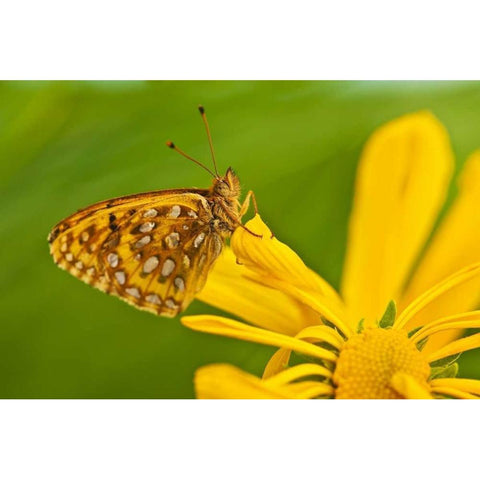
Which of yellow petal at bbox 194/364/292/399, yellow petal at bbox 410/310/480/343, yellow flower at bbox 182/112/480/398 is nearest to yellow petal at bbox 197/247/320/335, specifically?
yellow flower at bbox 182/112/480/398

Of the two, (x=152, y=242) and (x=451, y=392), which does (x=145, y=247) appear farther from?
(x=451, y=392)

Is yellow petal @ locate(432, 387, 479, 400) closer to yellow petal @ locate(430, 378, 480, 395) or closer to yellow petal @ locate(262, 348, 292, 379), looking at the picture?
yellow petal @ locate(430, 378, 480, 395)

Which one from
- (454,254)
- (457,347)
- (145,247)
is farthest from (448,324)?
(145,247)

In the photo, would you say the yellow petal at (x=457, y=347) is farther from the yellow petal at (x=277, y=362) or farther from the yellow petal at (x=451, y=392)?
the yellow petal at (x=277, y=362)

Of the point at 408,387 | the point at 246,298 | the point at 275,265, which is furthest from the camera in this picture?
the point at 246,298

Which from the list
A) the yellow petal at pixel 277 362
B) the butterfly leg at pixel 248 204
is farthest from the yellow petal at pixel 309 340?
the butterfly leg at pixel 248 204

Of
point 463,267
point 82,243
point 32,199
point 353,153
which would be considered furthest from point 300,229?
point 32,199

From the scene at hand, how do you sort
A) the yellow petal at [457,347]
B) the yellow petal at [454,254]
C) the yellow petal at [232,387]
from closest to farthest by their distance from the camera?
the yellow petal at [232,387] < the yellow petal at [457,347] < the yellow petal at [454,254]
